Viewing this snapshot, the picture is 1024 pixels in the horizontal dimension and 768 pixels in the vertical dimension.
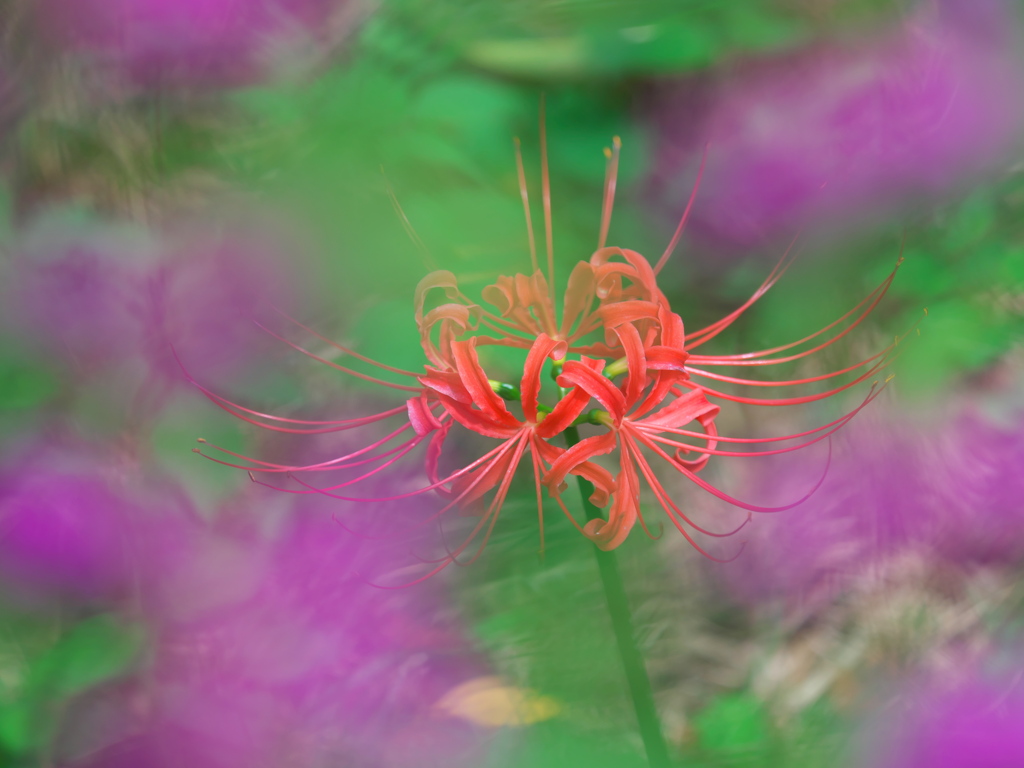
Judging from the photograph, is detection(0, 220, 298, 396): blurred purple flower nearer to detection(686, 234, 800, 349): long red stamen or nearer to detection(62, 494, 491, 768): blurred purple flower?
detection(62, 494, 491, 768): blurred purple flower

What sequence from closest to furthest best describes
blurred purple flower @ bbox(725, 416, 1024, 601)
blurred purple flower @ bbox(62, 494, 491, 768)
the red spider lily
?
the red spider lily → blurred purple flower @ bbox(62, 494, 491, 768) → blurred purple flower @ bbox(725, 416, 1024, 601)

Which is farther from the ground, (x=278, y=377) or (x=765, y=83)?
Answer: (x=765, y=83)

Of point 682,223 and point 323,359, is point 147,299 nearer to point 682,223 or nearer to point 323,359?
point 323,359

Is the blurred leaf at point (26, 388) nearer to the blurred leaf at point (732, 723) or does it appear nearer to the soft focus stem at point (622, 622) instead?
the soft focus stem at point (622, 622)

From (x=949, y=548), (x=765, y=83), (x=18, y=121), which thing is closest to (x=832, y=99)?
(x=765, y=83)

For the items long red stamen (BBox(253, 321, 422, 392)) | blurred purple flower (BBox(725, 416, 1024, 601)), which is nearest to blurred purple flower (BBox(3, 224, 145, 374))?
long red stamen (BBox(253, 321, 422, 392))

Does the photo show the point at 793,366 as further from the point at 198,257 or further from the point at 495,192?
the point at 198,257
